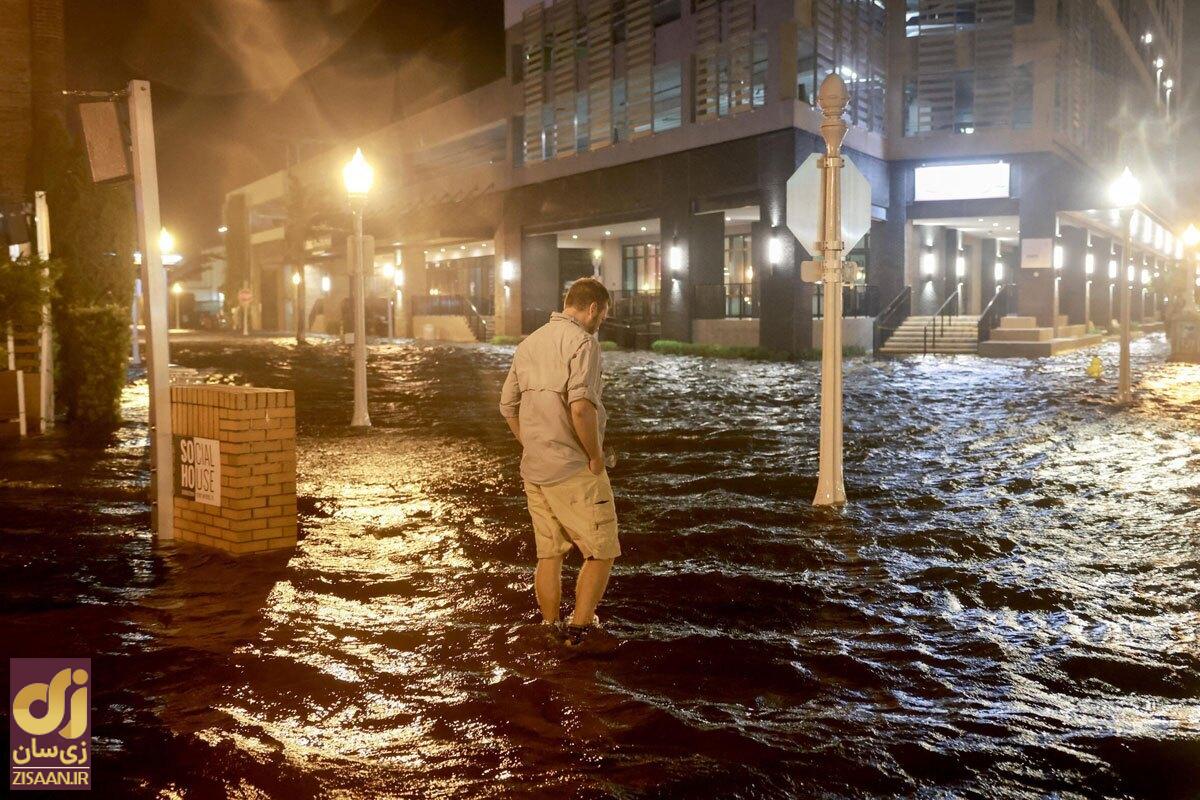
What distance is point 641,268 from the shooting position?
4706 centimetres

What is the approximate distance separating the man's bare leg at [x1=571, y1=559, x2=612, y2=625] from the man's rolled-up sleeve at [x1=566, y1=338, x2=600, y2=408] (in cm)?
87

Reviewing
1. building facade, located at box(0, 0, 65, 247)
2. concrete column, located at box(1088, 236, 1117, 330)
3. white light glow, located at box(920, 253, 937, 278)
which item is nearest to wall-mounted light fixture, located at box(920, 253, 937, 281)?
white light glow, located at box(920, 253, 937, 278)

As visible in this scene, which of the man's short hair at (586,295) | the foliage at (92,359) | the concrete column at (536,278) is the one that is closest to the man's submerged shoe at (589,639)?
the man's short hair at (586,295)

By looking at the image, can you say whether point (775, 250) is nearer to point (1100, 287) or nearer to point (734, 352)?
point (734, 352)

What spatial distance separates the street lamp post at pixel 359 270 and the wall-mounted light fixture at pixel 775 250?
66.2 feet

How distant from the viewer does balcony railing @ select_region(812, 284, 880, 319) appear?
117ft

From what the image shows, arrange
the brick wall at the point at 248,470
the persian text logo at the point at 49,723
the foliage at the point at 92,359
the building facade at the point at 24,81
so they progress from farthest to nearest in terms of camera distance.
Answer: the building facade at the point at 24,81 < the foliage at the point at 92,359 < the brick wall at the point at 248,470 < the persian text logo at the point at 49,723

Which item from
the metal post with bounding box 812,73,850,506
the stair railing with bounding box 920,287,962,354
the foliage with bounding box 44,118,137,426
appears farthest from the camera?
the stair railing with bounding box 920,287,962,354

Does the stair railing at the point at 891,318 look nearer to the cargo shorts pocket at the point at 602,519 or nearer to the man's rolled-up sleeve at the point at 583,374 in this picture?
the cargo shorts pocket at the point at 602,519

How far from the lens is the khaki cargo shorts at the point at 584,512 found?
5242mm

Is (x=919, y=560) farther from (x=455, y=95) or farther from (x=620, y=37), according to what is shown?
(x=455, y=95)

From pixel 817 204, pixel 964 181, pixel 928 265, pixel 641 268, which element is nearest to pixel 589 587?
pixel 817 204

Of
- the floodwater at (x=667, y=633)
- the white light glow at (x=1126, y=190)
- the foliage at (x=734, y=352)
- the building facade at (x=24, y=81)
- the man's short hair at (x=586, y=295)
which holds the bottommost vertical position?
the floodwater at (x=667, y=633)

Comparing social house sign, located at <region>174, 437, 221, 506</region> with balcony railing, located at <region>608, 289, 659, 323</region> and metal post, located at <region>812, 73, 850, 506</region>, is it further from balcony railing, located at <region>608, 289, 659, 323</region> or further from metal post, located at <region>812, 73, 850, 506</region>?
balcony railing, located at <region>608, 289, 659, 323</region>
